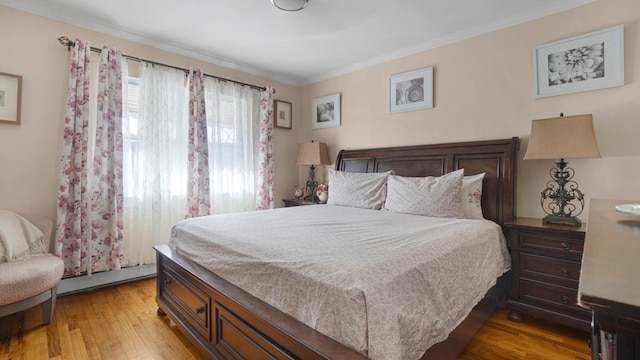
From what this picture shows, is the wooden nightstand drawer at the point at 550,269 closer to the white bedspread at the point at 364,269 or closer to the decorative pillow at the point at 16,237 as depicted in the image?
the white bedspread at the point at 364,269

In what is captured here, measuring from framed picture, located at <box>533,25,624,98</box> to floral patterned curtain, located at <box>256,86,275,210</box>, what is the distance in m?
2.95

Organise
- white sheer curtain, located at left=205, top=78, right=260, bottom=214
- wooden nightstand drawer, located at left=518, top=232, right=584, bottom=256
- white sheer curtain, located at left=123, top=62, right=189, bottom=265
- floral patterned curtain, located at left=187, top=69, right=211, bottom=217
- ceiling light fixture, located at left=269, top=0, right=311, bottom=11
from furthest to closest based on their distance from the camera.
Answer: white sheer curtain, located at left=205, top=78, right=260, bottom=214, floral patterned curtain, located at left=187, top=69, right=211, bottom=217, white sheer curtain, located at left=123, top=62, right=189, bottom=265, ceiling light fixture, located at left=269, top=0, right=311, bottom=11, wooden nightstand drawer, located at left=518, top=232, right=584, bottom=256

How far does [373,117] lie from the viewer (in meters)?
3.70

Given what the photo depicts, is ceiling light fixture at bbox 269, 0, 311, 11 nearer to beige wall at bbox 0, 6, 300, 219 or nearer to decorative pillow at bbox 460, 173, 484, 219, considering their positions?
beige wall at bbox 0, 6, 300, 219

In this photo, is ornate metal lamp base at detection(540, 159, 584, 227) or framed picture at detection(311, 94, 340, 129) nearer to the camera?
ornate metal lamp base at detection(540, 159, 584, 227)

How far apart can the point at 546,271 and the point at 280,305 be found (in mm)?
1986

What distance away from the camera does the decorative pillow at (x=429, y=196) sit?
248 centimetres

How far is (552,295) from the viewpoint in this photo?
209cm

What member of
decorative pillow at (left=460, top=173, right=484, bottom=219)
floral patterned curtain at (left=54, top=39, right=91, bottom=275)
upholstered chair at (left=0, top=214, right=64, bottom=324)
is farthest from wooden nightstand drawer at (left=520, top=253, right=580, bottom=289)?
floral patterned curtain at (left=54, top=39, right=91, bottom=275)

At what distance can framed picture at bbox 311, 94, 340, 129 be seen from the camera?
13.4ft

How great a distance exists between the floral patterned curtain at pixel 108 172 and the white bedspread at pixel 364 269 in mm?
1021

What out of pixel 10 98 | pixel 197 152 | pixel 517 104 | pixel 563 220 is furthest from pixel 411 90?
pixel 10 98

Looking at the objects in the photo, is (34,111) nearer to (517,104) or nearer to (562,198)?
(517,104)

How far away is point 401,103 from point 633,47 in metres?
1.84
